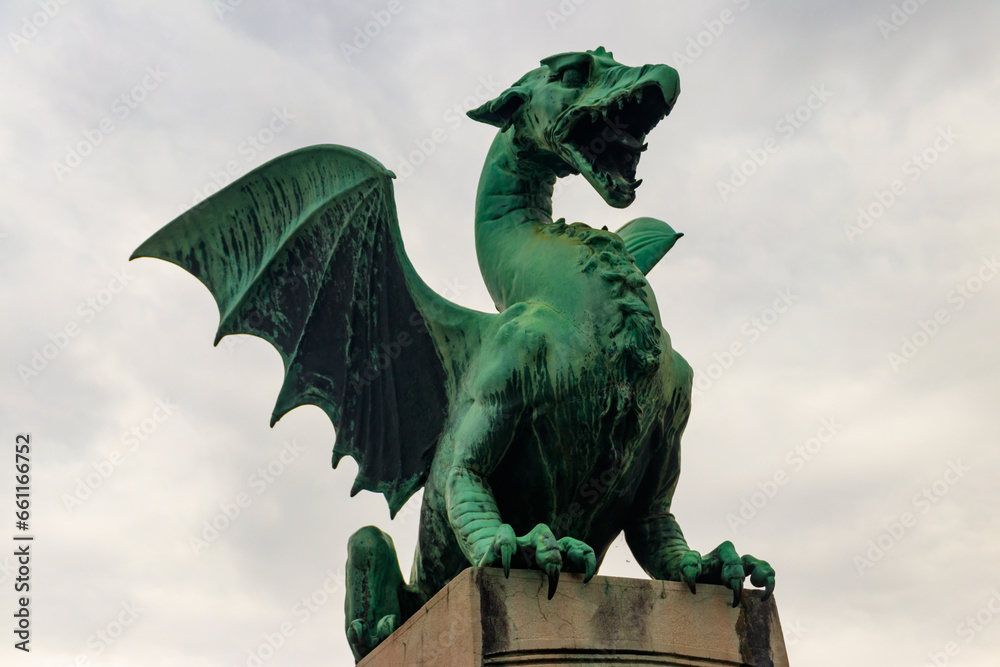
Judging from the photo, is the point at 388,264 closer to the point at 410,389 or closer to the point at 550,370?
the point at 410,389

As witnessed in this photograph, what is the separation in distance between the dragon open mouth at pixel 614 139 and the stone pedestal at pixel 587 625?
5.50 ft

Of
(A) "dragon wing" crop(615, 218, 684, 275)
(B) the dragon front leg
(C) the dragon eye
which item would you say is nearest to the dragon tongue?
(C) the dragon eye

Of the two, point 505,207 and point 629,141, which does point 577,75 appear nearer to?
point 629,141

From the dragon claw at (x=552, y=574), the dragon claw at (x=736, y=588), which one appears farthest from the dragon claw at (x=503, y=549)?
the dragon claw at (x=736, y=588)

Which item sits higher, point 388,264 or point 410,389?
point 388,264

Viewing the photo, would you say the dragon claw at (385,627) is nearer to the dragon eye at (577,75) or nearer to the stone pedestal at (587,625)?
the stone pedestal at (587,625)

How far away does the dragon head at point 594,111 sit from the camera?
Answer: 4.22 metres

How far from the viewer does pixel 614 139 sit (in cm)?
431

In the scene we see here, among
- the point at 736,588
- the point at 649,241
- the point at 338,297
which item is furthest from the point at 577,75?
the point at 736,588

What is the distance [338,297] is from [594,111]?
1.61m

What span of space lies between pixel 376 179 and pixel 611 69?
1.26m

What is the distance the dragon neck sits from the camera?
185 inches

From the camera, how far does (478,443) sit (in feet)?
13.1

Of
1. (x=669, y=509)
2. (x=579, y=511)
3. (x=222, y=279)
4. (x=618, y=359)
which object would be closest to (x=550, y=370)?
(x=618, y=359)
